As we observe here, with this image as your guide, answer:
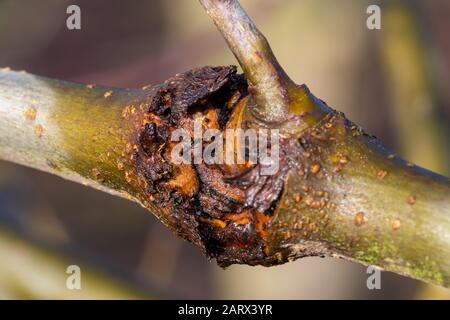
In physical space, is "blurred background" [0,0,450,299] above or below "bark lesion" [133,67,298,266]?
above

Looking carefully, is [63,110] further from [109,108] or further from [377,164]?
[377,164]

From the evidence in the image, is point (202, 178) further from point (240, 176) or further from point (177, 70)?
point (177, 70)

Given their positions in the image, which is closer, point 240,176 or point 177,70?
point 240,176

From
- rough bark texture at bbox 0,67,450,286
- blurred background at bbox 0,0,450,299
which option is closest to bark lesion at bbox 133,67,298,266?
rough bark texture at bbox 0,67,450,286

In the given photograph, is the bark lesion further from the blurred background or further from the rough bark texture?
the blurred background

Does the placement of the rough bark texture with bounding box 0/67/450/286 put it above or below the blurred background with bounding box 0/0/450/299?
below

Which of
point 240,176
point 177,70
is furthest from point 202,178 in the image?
point 177,70

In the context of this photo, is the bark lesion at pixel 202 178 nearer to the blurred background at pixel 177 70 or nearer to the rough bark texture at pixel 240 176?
the rough bark texture at pixel 240 176

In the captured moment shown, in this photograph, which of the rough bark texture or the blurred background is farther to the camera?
the blurred background
